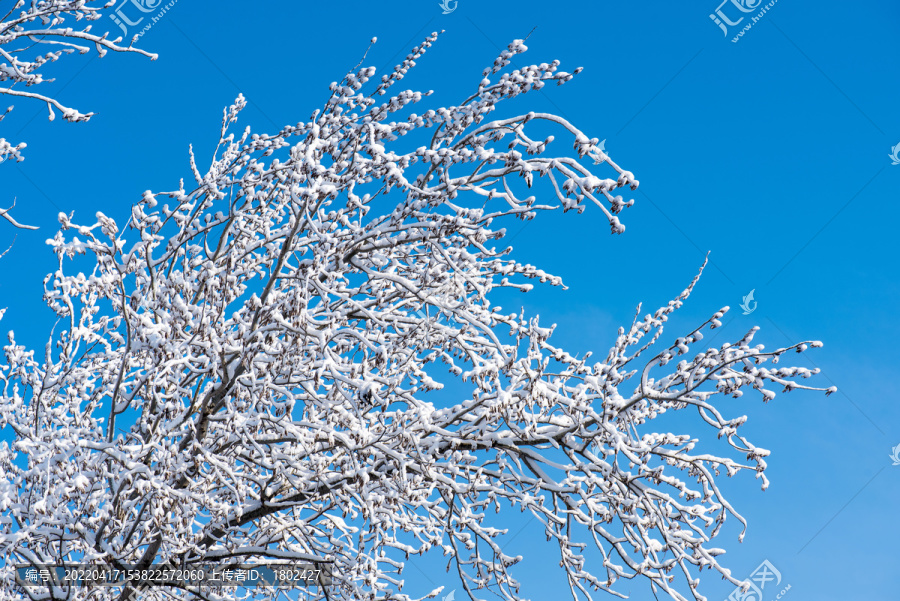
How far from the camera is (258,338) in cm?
386

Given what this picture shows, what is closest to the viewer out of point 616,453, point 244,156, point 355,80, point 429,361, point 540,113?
point 540,113

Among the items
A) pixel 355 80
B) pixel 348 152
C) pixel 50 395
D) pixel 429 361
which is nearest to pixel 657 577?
pixel 429 361

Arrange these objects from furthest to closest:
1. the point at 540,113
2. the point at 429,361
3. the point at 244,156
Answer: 1. the point at 429,361
2. the point at 244,156
3. the point at 540,113

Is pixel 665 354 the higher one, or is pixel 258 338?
pixel 258 338

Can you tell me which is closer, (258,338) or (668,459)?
(258,338)

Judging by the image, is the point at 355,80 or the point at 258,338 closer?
the point at 258,338

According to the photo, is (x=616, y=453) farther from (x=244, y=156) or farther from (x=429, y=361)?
(x=244, y=156)

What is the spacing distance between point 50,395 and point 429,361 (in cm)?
247

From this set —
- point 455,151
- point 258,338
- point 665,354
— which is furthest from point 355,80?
point 665,354

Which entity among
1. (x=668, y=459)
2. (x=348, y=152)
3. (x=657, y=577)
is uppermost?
(x=348, y=152)

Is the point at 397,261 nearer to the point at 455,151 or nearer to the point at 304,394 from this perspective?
the point at 304,394

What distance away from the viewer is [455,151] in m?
3.93

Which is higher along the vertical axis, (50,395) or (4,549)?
(50,395)

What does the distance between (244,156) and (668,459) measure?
3088 millimetres
